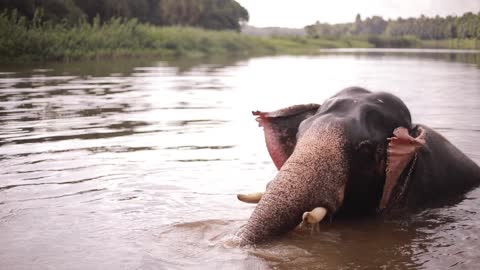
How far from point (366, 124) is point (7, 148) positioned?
5316 millimetres

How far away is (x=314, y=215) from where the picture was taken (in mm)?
4117

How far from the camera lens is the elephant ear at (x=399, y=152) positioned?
176 inches

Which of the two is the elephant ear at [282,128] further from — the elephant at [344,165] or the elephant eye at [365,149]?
the elephant eye at [365,149]

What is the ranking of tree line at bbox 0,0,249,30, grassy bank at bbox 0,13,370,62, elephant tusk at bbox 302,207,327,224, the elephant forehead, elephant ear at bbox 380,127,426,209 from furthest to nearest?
1. tree line at bbox 0,0,249,30
2. grassy bank at bbox 0,13,370,62
3. the elephant forehead
4. elephant ear at bbox 380,127,426,209
5. elephant tusk at bbox 302,207,327,224

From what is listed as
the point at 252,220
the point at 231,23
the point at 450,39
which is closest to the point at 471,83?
the point at 252,220

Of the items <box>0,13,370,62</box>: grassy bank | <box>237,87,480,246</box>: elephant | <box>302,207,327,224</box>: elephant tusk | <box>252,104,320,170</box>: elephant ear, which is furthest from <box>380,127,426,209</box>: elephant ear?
<box>0,13,370,62</box>: grassy bank

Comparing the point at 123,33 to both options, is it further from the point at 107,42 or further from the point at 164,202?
the point at 164,202

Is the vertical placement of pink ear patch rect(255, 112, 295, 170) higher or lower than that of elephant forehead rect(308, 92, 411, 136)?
lower

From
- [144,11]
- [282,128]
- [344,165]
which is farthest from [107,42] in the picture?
[144,11]

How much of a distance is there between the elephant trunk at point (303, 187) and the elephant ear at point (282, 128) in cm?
67

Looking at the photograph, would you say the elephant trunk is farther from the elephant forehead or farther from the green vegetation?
the green vegetation

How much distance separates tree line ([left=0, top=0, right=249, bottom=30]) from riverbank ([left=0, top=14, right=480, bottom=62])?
146 cm

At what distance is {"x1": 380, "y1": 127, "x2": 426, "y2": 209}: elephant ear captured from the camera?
447 cm

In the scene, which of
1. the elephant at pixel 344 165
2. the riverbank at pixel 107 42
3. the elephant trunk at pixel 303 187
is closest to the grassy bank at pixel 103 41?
the riverbank at pixel 107 42
